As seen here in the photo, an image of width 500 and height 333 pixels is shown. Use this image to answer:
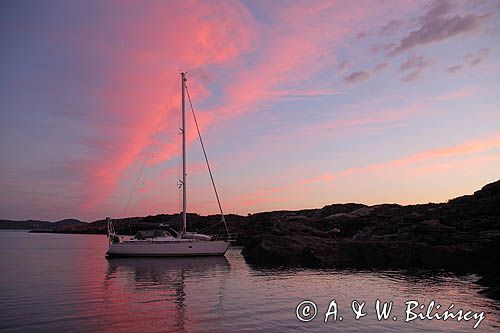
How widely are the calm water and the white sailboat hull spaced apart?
738 cm

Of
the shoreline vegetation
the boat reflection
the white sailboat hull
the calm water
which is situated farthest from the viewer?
the white sailboat hull

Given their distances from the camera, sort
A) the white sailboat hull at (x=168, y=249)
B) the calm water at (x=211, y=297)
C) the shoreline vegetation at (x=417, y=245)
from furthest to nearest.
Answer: the white sailboat hull at (x=168, y=249) < the shoreline vegetation at (x=417, y=245) < the calm water at (x=211, y=297)

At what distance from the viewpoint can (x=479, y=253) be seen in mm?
34406

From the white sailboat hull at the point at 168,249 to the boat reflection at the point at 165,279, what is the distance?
526 mm

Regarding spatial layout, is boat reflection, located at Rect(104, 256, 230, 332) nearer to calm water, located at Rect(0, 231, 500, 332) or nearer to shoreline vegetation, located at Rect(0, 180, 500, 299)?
calm water, located at Rect(0, 231, 500, 332)

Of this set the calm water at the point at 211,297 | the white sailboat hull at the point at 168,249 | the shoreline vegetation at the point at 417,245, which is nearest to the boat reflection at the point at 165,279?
the calm water at the point at 211,297

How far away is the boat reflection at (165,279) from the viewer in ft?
61.3

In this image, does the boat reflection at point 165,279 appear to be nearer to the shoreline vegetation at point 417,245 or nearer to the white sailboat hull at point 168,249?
the white sailboat hull at point 168,249

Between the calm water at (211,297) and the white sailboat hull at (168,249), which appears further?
the white sailboat hull at (168,249)

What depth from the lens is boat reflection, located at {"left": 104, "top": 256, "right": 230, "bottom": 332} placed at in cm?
1869

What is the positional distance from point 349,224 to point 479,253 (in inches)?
1004

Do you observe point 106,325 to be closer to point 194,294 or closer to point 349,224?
point 194,294

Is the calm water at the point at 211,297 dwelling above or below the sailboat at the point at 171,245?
below

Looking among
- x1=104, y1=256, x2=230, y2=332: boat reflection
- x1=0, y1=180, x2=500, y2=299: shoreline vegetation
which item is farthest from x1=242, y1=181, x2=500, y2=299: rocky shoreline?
x1=104, y1=256, x2=230, y2=332: boat reflection
